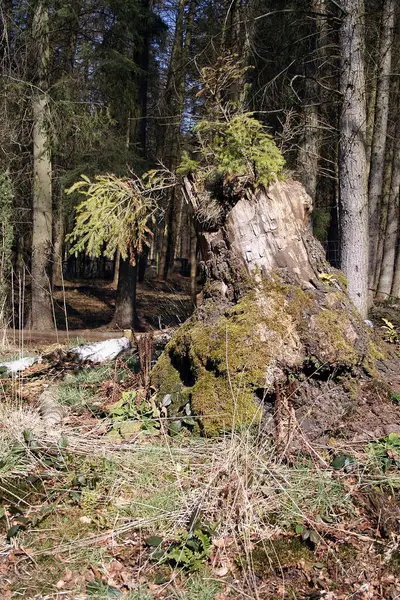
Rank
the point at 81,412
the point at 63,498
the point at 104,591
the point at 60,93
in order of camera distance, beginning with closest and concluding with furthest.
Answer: the point at 104,591, the point at 63,498, the point at 81,412, the point at 60,93

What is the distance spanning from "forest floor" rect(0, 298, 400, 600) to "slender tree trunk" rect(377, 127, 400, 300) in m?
11.4

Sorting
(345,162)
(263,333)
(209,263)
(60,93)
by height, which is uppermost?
(60,93)

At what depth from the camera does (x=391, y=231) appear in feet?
46.2

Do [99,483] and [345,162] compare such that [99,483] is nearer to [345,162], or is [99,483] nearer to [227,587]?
[227,587]

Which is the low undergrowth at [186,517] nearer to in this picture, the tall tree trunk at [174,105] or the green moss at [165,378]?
the green moss at [165,378]

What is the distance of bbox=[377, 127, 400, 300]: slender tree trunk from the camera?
13797mm

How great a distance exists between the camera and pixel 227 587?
2.53 metres

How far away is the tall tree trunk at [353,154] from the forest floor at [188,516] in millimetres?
3569

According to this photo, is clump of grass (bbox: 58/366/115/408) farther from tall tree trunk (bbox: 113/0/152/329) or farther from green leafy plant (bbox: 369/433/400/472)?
tall tree trunk (bbox: 113/0/152/329)

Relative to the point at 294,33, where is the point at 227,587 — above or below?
below

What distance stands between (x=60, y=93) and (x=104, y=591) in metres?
11.5

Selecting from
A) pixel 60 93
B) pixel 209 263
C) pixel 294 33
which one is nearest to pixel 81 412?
pixel 209 263

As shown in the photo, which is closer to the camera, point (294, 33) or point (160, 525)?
point (160, 525)

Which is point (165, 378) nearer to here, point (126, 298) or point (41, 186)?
point (41, 186)
